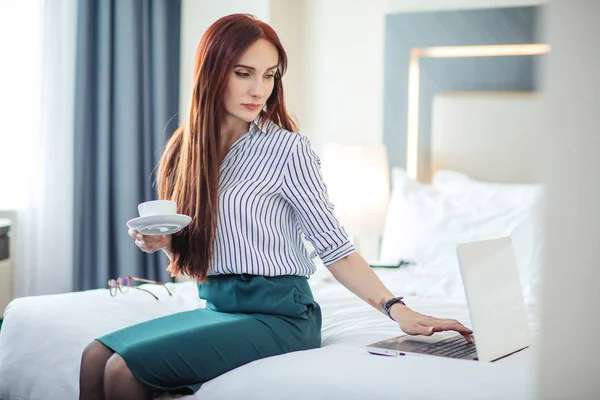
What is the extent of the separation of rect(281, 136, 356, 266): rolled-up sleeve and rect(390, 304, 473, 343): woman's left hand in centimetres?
21

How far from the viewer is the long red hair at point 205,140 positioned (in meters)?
2.12

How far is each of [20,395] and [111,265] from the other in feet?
7.74

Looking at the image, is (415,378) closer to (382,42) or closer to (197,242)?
(197,242)

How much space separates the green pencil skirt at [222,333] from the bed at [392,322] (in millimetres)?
58

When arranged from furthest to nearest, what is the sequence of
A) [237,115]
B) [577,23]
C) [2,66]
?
[2,66]
[237,115]
[577,23]

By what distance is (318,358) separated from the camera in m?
1.88

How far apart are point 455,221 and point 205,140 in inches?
71.8

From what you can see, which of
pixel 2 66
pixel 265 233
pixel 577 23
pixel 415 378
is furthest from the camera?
pixel 2 66

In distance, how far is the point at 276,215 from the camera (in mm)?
2135

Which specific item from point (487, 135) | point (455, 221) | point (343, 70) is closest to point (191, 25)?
point (343, 70)

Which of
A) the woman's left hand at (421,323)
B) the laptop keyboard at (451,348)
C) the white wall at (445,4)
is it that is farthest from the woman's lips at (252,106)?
the white wall at (445,4)

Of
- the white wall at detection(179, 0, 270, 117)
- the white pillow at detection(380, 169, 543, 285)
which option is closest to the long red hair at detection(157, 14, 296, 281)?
the white pillow at detection(380, 169, 543, 285)

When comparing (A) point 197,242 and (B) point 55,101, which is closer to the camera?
(A) point 197,242

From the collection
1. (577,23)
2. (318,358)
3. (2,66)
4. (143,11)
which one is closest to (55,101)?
(2,66)
